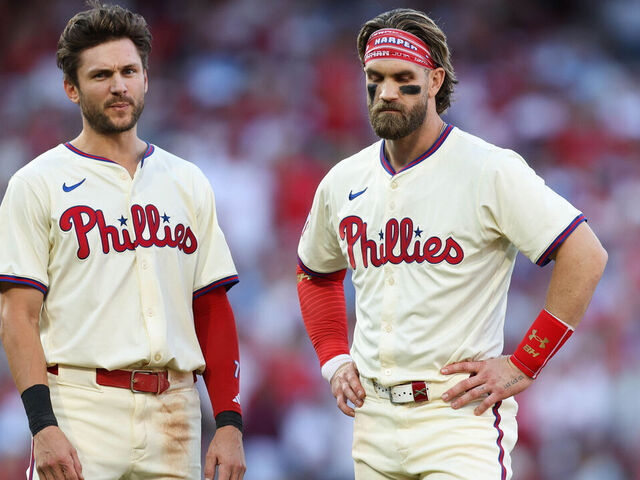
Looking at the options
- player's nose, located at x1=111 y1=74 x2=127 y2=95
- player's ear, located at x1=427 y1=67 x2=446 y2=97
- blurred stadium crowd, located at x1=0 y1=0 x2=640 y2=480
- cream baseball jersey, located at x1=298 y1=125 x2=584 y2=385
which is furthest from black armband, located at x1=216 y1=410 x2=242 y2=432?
blurred stadium crowd, located at x1=0 y1=0 x2=640 y2=480

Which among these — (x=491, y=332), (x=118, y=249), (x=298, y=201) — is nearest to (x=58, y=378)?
(x=118, y=249)

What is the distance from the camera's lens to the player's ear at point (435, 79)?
11.2 ft

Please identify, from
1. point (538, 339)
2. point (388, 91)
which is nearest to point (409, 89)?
point (388, 91)

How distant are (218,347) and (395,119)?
100 cm

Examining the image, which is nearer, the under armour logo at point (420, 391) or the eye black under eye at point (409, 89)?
the under armour logo at point (420, 391)

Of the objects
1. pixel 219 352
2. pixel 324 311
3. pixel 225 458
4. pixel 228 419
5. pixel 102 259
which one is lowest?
pixel 225 458

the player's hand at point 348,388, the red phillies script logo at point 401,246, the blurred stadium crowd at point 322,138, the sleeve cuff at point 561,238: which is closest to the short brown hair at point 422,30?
the red phillies script logo at point 401,246

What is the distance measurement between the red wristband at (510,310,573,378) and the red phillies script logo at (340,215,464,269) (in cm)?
33

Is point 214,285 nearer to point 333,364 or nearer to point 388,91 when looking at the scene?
point 333,364

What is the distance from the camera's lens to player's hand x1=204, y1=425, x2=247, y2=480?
3285 mm

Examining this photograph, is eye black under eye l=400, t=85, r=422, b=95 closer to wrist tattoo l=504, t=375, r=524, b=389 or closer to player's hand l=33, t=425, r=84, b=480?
wrist tattoo l=504, t=375, r=524, b=389

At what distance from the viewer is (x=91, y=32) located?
334cm

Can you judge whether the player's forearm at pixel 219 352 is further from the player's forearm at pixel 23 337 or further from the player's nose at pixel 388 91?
the player's nose at pixel 388 91

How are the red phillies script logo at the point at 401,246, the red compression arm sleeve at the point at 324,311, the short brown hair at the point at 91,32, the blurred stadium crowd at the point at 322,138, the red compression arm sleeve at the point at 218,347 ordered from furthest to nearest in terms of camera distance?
the blurred stadium crowd at the point at 322,138, the red compression arm sleeve at the point at 324,311, the red compression arm sleeve at the point at 218,347, the short brown hair at the point at 91,32, the red phillies script logo at the point at 401,246
